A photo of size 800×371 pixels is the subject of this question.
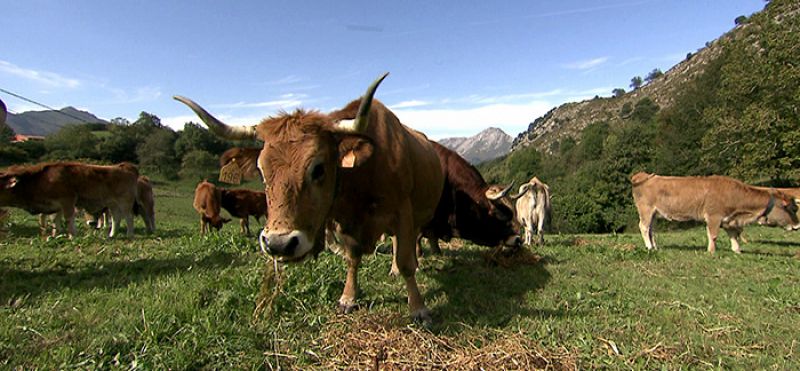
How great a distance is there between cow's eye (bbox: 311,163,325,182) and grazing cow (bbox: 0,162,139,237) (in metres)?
8.60

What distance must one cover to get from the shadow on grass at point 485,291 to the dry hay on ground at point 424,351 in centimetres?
52

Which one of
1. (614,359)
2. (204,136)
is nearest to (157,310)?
(614,359)

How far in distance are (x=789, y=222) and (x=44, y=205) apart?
19.4 meters

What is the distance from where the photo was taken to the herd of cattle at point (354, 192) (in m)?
3.04

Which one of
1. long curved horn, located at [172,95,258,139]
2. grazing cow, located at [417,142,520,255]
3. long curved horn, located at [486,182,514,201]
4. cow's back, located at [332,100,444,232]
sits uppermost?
long curved horn, located at [172,95,258,139]

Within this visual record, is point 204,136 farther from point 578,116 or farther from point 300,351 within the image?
point 578,116

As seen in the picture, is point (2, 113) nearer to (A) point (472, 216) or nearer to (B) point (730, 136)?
(A) point (472, 216)

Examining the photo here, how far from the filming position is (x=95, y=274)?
18.0 ft

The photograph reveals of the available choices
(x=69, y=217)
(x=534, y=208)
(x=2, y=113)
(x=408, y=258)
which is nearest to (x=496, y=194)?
(x=408, y=258)

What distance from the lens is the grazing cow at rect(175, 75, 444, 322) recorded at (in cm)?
294

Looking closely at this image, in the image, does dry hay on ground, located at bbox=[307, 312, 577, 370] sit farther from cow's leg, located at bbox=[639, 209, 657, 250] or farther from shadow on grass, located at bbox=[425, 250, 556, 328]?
cow's leg, located at bbox=[639, 209, 657, 250]

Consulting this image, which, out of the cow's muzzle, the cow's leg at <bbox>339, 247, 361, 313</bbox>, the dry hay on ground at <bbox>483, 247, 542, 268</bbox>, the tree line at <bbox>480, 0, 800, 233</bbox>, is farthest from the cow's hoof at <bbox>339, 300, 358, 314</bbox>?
the tree line at <bbox>480, 0, 800, 233</bbox>

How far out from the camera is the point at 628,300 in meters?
4.66

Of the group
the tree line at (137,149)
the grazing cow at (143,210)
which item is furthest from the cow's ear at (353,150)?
the tree line at (137,149)
